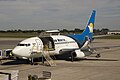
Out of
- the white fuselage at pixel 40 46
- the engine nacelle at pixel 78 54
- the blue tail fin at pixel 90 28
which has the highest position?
the blue tail fin at pixel 90 28

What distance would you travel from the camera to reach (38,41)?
2861cm

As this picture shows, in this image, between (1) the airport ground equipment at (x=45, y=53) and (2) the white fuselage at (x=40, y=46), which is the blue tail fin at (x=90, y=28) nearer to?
(2) the white fuselage at (x=40, y=46)

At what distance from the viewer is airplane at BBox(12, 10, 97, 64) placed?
2703 cm

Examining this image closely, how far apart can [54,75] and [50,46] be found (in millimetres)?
9828

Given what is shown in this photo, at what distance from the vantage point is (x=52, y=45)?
30.6 meters

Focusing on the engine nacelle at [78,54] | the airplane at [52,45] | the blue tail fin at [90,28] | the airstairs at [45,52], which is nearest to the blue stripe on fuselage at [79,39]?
the airplane at [52,45]

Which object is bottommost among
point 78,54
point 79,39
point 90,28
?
point 78,54

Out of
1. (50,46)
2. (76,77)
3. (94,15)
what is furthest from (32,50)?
(94,15)

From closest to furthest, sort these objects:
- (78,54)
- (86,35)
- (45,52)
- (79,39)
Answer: (45,52) < (78,54) < (79,39) < (86,35)

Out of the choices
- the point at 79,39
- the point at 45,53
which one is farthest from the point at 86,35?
the point at 45,53

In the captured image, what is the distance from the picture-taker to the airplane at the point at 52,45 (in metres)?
27.0

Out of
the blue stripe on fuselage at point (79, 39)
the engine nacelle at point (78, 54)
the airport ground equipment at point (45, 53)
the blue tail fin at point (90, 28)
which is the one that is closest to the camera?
the airport ground equipment at point (45, 53)

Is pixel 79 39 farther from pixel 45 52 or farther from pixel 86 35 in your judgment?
pixel 45 52

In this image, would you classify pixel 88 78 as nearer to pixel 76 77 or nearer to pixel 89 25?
pixel 76 77
